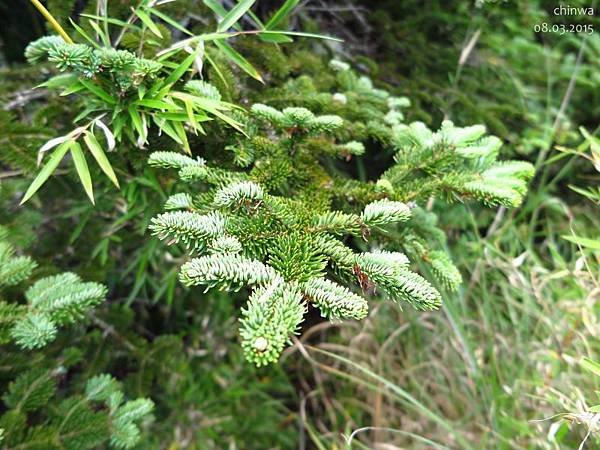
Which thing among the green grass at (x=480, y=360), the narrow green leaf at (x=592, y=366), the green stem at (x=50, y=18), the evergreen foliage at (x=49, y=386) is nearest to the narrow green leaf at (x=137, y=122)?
the green stem at (x=50, y=18)

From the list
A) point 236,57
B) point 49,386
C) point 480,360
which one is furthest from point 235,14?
point 480,360

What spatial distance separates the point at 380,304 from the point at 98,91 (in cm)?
116

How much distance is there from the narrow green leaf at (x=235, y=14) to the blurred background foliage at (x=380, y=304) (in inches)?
5.1

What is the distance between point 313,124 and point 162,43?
39cm

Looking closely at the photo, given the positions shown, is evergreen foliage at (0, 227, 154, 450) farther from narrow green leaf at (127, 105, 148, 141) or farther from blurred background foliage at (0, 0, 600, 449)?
narrow green leaf at (127, 105, 148, 141)

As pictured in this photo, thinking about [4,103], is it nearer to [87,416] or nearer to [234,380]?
[87,416]

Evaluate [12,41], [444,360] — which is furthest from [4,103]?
[444,360]

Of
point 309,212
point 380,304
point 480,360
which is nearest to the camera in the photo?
point 309,212

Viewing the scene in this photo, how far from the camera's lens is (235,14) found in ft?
2.54

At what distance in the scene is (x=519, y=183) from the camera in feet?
2.57

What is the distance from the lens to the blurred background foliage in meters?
1.04

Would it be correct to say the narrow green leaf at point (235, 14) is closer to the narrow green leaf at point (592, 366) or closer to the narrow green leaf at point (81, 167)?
the narrow green leaf at point (81, 167)

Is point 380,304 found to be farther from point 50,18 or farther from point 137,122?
point 50,18

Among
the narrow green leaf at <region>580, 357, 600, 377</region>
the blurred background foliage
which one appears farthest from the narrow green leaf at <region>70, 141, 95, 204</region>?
the narrow green leaf at <region>580, 357, 600, 377</region>
